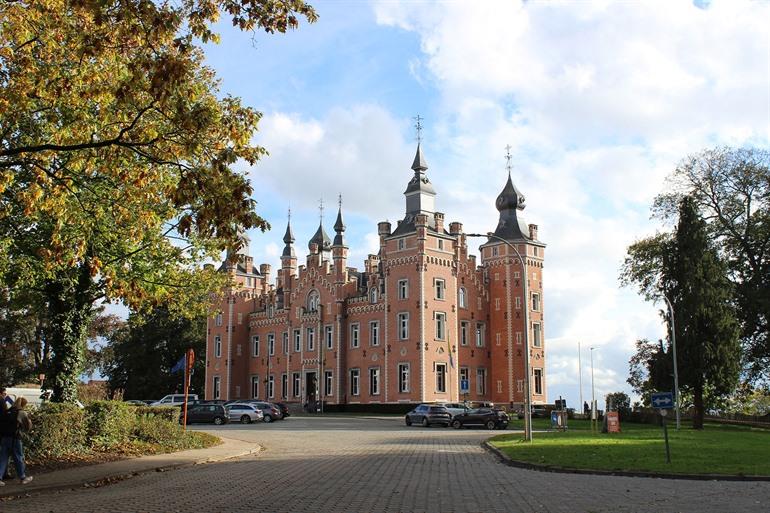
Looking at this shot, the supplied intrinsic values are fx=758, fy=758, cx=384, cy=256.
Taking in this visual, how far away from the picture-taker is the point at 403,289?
63.5m

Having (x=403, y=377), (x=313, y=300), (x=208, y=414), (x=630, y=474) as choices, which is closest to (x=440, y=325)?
(x=403, y=377)

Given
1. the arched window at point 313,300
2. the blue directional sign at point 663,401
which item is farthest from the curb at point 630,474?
the arched window at point 313,300

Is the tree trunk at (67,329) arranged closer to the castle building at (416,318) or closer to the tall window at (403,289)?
the castle building at (416,318)

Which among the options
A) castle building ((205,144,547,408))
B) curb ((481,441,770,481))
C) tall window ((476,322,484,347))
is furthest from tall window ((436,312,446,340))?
curb ((481,441,770,481))

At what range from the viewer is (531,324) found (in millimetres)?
64938

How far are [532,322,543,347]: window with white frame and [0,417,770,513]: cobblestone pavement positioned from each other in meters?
46.0

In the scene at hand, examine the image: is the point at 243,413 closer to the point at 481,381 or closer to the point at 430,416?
the point at 430,416

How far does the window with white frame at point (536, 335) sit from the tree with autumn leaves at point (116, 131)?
153 feet

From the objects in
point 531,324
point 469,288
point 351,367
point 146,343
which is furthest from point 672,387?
point 146,343

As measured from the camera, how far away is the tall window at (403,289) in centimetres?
6303

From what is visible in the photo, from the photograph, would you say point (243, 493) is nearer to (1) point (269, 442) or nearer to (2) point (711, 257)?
(1) point (269, 442)

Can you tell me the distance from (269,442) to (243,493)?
52.5ft

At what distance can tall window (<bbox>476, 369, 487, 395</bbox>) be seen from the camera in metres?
66.2

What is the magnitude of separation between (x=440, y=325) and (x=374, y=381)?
764 cm
